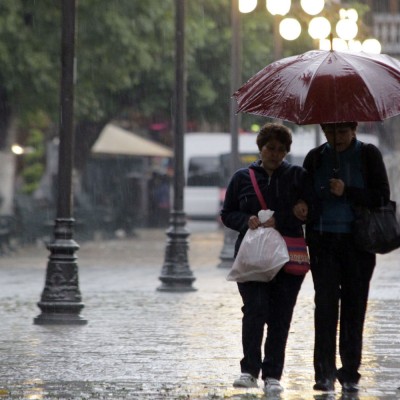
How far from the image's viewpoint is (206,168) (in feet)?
161

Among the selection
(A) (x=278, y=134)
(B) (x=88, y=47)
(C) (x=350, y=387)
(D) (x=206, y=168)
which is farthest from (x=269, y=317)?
(D) (x=206, y=168)

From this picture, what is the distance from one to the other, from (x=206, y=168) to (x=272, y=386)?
40036 millimetres

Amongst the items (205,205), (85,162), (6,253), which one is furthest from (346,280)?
(205,205)

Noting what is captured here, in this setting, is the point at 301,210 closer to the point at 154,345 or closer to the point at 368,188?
the point at 368,188

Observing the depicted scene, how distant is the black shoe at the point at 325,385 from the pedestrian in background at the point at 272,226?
230 mm

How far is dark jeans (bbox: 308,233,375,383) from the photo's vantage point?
347 inches

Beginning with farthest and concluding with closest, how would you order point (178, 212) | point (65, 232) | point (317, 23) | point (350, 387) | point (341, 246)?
point (317, 23)
point (178, 212)
point (65, 232)
point (350, 387)
point (341, 246)

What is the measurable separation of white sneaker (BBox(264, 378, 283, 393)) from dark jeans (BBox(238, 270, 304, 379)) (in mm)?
44

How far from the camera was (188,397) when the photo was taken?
8789 mm

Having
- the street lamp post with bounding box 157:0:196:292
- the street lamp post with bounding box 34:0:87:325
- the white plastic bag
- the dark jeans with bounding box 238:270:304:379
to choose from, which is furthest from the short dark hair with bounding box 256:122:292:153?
the street lamp post with bounding box 157:0:196:292

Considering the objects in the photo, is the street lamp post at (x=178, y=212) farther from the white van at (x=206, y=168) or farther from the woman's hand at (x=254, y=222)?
the white van at (x=206, y=168)

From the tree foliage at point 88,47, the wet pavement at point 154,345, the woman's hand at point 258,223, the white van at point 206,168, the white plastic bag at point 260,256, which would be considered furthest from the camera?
the white van at point 206,168

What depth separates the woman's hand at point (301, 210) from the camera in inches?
348

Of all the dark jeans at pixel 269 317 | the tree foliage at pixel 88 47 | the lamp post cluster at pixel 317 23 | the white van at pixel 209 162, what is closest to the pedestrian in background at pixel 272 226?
the dark jeans at pixel 269 317
